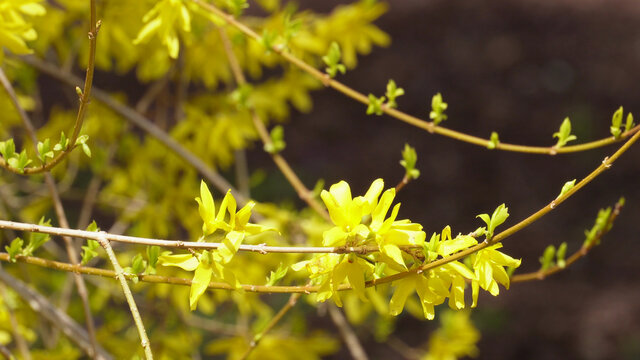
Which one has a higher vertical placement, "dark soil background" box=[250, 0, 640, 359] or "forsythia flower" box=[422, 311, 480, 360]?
"dark soil background" box=[250, 0, 640, 359]

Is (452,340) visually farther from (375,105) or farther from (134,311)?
(134,311)

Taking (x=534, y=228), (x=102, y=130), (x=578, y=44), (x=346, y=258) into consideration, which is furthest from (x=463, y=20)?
(x=346, y=258)

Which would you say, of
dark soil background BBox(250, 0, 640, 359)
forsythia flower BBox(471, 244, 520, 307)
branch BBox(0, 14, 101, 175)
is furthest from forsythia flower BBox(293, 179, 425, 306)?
dark soil background BBox(250, 0, 640, 359)

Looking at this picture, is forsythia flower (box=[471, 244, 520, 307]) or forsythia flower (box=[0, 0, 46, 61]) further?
forsythia flower (box=[0, 0, 46, 61])

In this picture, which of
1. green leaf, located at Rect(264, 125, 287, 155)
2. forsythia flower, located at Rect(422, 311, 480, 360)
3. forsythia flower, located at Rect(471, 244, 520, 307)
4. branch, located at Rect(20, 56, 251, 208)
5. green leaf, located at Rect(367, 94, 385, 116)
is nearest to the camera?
forsythia flower, located at Rect(471, 244, 520, 307)

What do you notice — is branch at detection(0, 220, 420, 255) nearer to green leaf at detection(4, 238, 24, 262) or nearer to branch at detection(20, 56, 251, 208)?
green leaf at detection(4, 238, 24, 262)

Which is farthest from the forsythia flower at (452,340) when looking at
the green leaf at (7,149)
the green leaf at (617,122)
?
the green leaf at (7,149)

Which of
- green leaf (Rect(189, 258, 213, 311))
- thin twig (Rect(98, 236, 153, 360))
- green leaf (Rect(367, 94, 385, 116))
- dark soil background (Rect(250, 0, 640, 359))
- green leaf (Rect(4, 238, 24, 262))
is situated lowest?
thin twig (Rect(98, 236, 153, 360))

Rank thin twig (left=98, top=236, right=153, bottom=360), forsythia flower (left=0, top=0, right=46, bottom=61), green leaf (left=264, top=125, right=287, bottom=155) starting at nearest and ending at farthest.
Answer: thin twig (left=98, top=236, right=153, bottom=360)
forsythia flower (left=0, top=0, right=46, bottom=61)
green leaf (left=264, top=125, right=287, bottom=155)

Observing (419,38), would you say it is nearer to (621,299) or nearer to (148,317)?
(621,299)

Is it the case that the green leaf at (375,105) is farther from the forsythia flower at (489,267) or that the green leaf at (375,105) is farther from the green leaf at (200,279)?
the green leaf at (200,279)
